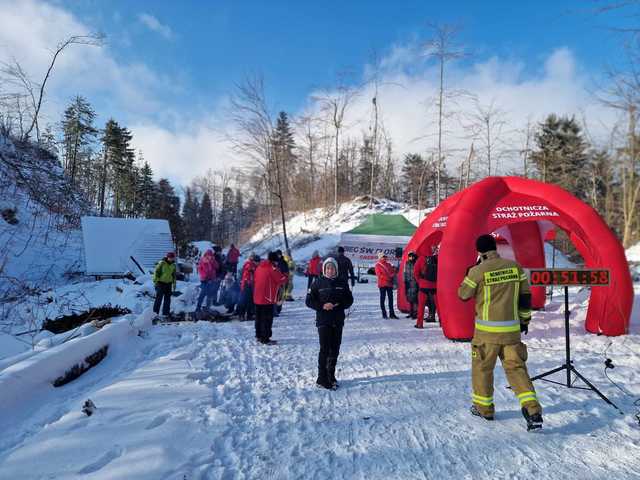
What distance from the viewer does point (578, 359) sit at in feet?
20.8

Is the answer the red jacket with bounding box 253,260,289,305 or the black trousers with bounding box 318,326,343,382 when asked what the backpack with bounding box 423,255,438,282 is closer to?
the red jacket with bounding box 253,260,289,305

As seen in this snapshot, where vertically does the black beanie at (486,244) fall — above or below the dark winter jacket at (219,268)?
above

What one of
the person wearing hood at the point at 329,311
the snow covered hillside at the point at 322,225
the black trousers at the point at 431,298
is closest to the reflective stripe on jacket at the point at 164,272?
the person wearing hood at the point at 329,311

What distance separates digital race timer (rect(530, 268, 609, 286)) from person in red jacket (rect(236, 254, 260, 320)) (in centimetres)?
657

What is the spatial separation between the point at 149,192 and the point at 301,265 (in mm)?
29426

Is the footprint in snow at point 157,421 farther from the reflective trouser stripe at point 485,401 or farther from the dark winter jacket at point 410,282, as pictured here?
the dark winter jacket at point 410,282

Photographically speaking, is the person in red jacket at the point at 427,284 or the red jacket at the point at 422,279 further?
the red jacket at the point at 422,279

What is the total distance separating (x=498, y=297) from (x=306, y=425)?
2.44 m

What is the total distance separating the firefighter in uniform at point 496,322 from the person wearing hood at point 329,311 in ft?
5.57

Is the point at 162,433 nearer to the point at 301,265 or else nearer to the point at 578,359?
the point at 578,359

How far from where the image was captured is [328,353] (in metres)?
→ 5.07

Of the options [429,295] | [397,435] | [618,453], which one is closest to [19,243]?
[397,435]

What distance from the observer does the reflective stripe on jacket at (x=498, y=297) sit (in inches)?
155

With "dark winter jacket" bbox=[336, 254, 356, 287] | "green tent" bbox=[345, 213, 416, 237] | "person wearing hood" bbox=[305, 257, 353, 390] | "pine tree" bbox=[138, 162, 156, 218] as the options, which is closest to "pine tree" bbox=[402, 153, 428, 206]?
"green tent" bbox=[345, 213, 416, 237]
